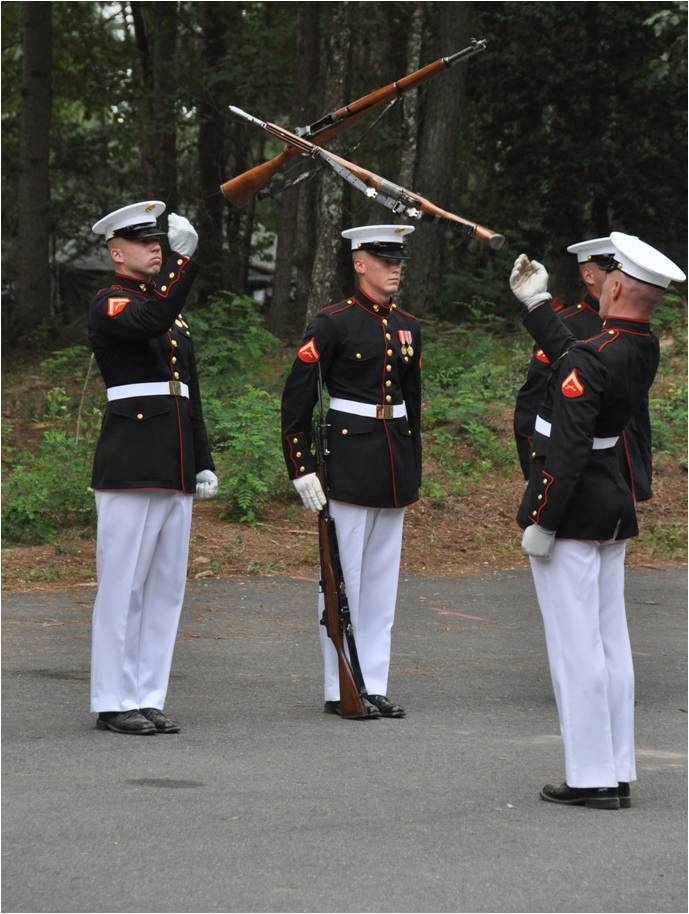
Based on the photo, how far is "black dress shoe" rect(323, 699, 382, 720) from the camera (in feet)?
24.4

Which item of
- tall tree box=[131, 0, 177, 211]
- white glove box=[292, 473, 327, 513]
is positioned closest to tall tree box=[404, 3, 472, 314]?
tall tree box=[131, 0, 177, 211]

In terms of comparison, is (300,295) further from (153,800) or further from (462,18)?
(153,800)

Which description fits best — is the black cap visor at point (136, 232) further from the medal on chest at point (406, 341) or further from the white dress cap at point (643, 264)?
the white dress cap at point (643, 264)

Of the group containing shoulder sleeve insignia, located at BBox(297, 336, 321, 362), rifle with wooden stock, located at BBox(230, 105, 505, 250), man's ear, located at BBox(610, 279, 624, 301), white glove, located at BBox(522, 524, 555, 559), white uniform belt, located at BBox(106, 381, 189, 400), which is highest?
rifle with wooden stock, located at BBox(230, 105, 505, 250)

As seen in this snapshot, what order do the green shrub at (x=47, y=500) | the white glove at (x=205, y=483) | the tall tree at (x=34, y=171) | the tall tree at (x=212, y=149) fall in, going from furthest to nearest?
the tall tree at (x=212, y=149) < the tall tree at (x=34, y=171) < the green shrub at (x=47, y=500) < the white glove at (x=205, y=483)

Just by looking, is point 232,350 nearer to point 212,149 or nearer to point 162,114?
point 162,114

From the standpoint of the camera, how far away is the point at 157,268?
7.25 metres

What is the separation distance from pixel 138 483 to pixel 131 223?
1.22m

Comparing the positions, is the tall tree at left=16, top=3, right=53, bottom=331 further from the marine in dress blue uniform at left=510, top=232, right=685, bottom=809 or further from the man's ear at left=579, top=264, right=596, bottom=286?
the marine in dress blue uniform at left=510, top=232, right=685, bottom=809

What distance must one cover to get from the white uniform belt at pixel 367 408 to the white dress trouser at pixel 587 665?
1826mm

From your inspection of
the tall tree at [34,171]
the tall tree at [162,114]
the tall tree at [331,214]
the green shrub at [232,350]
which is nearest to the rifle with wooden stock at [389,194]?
the green shrub at [232,350]

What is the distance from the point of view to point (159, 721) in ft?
Answer: 23.3

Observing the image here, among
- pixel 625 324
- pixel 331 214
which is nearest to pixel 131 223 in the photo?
pixel 625 324

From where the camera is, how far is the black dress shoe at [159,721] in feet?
23.2
